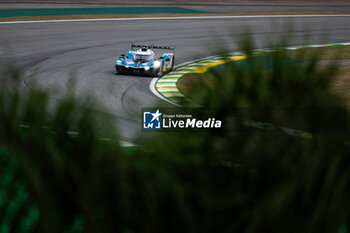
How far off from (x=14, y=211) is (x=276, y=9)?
38.4m

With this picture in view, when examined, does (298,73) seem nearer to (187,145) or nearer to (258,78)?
(258,78)

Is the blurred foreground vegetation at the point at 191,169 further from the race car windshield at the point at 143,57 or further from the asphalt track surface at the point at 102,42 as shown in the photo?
the race car windshield at the point at 143,57

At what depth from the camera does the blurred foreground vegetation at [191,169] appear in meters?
2.38

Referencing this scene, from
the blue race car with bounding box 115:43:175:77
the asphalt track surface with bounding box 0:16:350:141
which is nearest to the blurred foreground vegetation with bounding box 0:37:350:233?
the asphalt track surface with bounding box 0:16:350:141

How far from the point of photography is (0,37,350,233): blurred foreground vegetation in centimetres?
238

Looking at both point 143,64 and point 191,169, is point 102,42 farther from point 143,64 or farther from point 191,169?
point 191,169

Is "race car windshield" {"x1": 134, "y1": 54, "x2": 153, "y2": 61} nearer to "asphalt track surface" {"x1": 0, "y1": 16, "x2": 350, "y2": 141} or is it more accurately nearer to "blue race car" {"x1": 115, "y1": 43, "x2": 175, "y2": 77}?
"blue race car" {"x1": 115, "y1": 43, "x2": 175, "y2": 77}

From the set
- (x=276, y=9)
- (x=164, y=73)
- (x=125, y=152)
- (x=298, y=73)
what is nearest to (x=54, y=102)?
(x=125, y=152)

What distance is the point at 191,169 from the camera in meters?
2.44

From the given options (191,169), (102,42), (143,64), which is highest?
(191,169)

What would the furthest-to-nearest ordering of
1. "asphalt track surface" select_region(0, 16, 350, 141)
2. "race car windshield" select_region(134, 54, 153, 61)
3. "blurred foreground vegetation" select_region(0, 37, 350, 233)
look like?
"race car windshield" select_region(134, 54, 153, 61) < "asphalt track surface" select_region(0, 16, 350, 141) < "blurred foreground vegetation" select_region(0, 37, 350, 233)

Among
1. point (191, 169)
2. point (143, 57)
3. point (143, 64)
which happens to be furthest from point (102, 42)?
point (191, 169)

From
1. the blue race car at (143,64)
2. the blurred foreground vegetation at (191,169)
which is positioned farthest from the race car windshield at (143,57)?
the blurred foreground vegetation at (191,169)

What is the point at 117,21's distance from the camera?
30.4 meters
